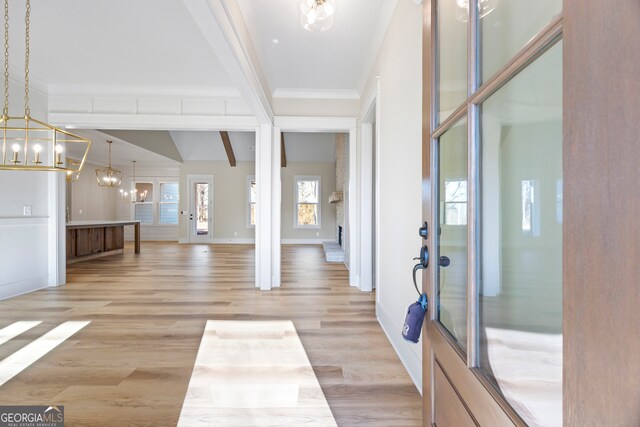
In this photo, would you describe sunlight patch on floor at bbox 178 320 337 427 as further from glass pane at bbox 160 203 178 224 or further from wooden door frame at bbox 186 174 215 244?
glass pane at bbox 160 203 178 224

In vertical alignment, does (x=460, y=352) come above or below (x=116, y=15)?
below

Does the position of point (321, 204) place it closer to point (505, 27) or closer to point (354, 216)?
point (354, 216)

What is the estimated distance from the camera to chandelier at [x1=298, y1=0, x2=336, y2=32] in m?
1.80

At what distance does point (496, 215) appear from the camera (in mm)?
842

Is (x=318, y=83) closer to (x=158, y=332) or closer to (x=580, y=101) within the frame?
(x=158, y=332)

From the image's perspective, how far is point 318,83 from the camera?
358 cm

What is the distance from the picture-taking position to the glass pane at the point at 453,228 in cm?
97

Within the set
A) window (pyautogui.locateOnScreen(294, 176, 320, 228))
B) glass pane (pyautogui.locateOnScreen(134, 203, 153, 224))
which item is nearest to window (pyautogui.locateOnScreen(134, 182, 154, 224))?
glass pane (pyautogui.locateOnScreen(134, 203, 153, 224))

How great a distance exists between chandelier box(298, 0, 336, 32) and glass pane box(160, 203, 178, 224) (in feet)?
31.0

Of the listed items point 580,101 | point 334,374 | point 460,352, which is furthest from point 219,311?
point 580,101

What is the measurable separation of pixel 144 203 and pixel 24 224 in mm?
6809

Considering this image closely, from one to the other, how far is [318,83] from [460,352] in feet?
11.4

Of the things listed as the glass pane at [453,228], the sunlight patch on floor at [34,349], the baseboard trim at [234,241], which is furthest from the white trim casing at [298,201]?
the glass pane at [453,228]

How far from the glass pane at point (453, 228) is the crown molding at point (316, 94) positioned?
303 centimetres
